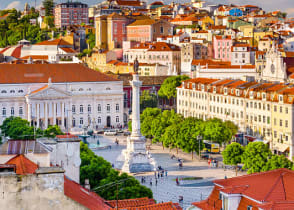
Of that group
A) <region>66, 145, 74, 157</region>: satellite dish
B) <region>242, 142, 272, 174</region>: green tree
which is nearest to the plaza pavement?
<region>242, 142, 272, 174</region>: green tree

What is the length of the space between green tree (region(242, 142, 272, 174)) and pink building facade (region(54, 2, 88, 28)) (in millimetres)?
135470

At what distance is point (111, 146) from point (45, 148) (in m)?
50.6

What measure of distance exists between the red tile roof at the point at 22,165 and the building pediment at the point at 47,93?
240 feet

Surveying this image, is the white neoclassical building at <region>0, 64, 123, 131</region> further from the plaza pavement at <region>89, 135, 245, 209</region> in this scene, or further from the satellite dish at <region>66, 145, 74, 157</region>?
the satellite dish at <region>66, 145, 74, 157</region>

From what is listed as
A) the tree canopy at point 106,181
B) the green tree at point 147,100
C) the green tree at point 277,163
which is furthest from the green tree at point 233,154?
the green tree at point 147,100

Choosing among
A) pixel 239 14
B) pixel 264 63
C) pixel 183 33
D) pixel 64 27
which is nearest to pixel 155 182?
pixel 264 63

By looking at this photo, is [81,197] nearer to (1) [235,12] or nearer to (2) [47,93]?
(2) [47,93]

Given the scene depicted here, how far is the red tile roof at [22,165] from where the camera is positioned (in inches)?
822

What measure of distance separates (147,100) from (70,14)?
296 ft

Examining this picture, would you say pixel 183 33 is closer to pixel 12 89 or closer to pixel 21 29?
pixel 21 29

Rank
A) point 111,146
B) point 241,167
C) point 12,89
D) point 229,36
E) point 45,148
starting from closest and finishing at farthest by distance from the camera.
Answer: point 45,148
point 241,167
point 111,146
point 12,89
point 229,36

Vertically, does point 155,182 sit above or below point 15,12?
below

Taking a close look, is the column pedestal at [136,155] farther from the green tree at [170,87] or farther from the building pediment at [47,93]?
the green tree at [170,87]

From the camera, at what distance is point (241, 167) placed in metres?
61.5
